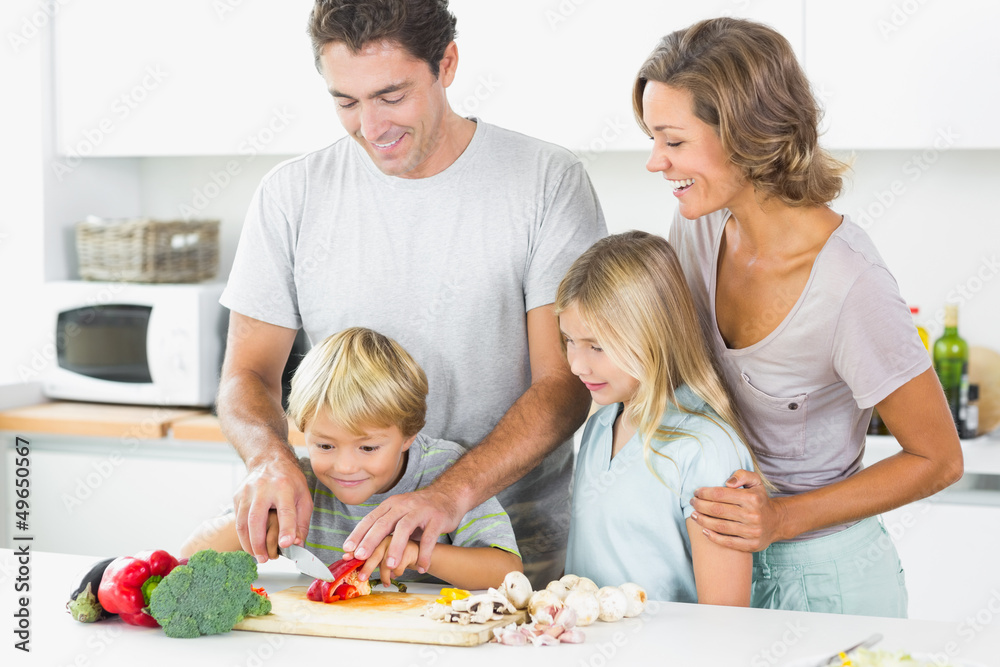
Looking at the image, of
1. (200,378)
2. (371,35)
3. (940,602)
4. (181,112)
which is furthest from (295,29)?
(940,602)

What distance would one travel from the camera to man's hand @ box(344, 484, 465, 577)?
122 centimetres

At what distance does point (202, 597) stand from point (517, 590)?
1.19 feet

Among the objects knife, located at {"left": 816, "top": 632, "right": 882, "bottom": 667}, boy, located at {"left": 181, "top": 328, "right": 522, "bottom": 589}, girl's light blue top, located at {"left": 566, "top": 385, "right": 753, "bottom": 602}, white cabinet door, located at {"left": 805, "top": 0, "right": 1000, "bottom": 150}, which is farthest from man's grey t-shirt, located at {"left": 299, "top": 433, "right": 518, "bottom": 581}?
white cabinet door, located at {"left": 805, "top": 0, "right": 1000, "bottom": 150}

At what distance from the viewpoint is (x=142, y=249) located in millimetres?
3035

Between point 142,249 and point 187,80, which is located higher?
point 187,80

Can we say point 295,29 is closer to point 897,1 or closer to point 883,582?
point 897,1

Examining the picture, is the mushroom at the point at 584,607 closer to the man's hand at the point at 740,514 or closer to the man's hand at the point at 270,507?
the man's hand at the point at 740,514

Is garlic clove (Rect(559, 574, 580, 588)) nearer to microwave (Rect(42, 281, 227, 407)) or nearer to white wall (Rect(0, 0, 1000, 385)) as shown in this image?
white wall (Rect(0, 0, 1000, 385))

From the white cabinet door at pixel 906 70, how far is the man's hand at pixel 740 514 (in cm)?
153

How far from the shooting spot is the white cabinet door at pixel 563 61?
8.79 feet

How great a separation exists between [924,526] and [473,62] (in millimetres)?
1714

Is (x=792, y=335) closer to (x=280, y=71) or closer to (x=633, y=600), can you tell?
(x=633, y=600)

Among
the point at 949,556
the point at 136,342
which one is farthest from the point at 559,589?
the point at 136,342

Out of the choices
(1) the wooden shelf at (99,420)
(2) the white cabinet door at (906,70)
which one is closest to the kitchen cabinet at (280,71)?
(2) the white cabinet door at (906,70)
